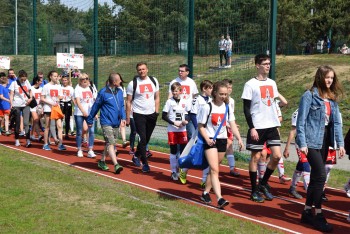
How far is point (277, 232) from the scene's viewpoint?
627cm

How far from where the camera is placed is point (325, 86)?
21.1ft

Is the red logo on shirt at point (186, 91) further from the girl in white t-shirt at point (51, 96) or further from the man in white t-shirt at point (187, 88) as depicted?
the girl in white t-shirt at point (51, 96)

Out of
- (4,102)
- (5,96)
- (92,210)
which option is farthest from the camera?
(4,102)

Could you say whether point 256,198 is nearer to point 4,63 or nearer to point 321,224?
point 321,224

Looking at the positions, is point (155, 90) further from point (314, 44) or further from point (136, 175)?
point (314, 44)

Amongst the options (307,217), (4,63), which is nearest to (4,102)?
(4,63)

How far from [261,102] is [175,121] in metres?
2.27

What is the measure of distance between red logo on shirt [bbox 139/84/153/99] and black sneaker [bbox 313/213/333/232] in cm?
438

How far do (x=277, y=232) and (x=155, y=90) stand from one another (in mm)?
4500

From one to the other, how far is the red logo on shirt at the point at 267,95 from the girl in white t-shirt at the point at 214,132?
544mm

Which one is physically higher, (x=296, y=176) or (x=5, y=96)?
(x=5, y=96)

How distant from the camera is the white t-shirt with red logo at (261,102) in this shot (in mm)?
7527

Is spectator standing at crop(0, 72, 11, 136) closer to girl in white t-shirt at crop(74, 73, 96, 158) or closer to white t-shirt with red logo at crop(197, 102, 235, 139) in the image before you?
girl in white t-shirt at crop(74, 73, 96, 158)

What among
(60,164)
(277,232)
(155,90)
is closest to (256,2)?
(155,90)
